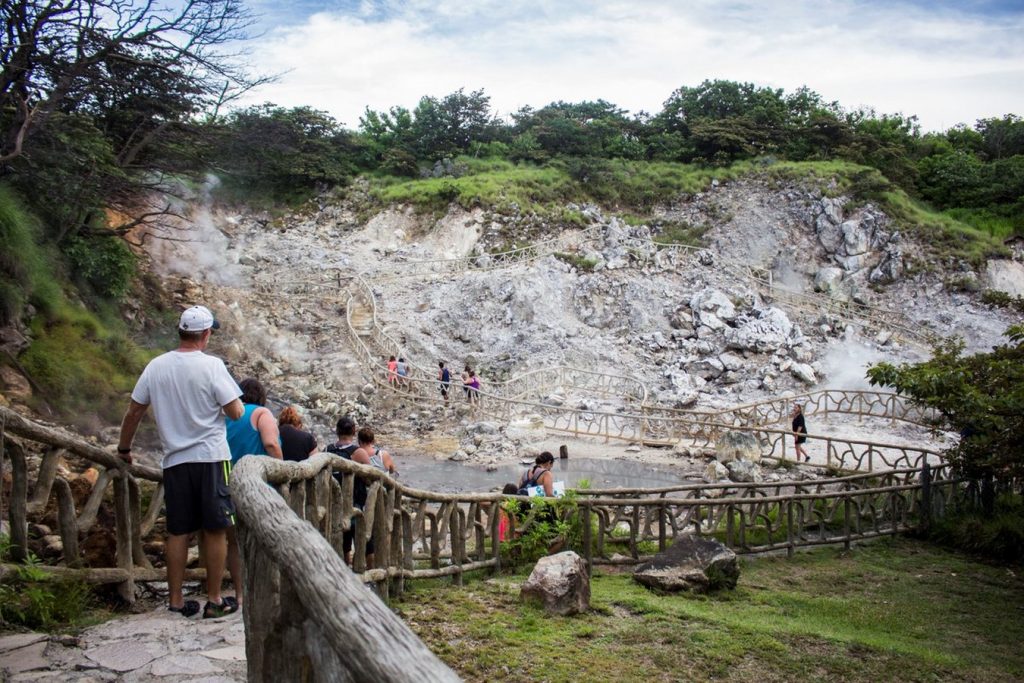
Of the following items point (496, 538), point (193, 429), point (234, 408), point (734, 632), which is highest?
point (234, 408)

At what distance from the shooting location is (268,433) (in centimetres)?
483

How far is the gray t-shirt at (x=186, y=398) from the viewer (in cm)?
434

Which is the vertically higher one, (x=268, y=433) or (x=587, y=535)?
(x=268, y=433)

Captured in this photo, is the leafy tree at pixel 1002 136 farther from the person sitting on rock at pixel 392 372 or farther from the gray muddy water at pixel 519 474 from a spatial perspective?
the person sitting on rock at pixel 392 372

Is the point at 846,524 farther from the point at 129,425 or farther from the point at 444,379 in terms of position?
the point at 444,379

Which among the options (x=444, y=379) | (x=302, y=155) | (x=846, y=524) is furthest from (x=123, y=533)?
(x=302, y=155)

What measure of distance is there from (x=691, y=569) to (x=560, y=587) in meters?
2.05

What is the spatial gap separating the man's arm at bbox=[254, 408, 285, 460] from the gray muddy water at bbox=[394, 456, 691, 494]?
11.6m

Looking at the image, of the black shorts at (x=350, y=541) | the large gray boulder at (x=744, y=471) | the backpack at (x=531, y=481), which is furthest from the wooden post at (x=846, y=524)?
the black shorts at (x=350, y=541)

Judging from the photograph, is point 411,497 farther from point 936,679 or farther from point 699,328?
point 699,328

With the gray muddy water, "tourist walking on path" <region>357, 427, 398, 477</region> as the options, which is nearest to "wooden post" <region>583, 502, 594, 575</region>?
"tourist walking on path" <region>357, 427, 398, 477</region>

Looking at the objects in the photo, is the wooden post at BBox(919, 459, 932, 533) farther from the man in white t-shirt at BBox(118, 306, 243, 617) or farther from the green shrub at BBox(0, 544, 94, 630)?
the green shrub at BBox(0, 544, 94, 630)

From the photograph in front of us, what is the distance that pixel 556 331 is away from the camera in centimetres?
2809

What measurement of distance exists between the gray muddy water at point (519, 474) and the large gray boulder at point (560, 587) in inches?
395
